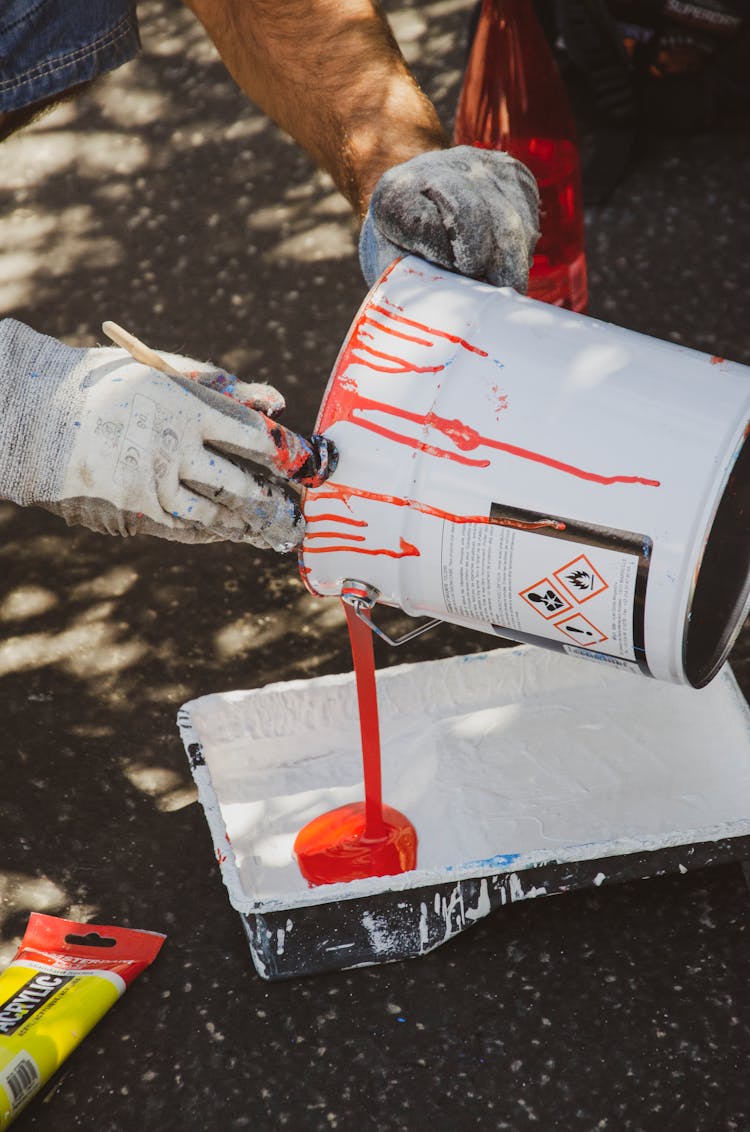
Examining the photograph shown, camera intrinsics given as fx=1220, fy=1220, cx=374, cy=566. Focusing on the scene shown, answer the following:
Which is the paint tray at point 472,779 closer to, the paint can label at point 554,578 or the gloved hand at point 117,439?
the paint can label at point 554,578

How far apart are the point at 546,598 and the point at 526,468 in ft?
0.47

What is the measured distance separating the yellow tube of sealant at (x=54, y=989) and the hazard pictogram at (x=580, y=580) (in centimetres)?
89

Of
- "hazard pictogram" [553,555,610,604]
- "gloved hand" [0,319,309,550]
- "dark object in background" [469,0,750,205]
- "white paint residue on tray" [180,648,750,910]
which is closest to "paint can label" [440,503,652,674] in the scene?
"hazard pictogram" [553,555,610,604]

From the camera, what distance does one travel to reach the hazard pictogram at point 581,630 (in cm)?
131

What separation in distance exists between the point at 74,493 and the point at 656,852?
2.87 ft

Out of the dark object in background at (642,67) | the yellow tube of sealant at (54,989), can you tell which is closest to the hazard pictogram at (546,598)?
the yellow tube of sealant at (54,989)

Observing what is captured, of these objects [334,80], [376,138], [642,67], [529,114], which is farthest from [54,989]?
[642,67]

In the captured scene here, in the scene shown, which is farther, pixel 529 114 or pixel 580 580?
pixel 529 114

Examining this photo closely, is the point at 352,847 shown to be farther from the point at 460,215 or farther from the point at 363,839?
the point at 460,215

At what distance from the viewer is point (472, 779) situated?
1.89 m

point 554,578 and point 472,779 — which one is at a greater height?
point 554,578

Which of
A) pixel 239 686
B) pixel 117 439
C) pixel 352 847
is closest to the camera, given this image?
pixel 117 439

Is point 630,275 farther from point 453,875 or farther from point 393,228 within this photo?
point 453,875

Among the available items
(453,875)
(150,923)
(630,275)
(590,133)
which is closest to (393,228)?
(453,875)
